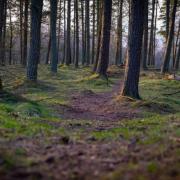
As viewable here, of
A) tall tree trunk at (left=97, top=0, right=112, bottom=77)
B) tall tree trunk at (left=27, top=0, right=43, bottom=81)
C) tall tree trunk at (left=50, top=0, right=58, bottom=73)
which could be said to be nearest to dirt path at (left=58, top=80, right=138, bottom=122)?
tall tree trunk at (left=27, top=0, right=43, bottom=81)

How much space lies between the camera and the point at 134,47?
17953 mm

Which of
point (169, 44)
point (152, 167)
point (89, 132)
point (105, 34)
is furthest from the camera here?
point (169, 44)

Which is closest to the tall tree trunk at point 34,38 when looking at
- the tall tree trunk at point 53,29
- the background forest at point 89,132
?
the background forest at point 89,132

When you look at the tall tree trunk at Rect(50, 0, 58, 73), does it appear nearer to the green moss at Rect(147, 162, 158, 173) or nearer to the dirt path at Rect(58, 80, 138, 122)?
the dirt path at Rect(58, 80, 138, 122)

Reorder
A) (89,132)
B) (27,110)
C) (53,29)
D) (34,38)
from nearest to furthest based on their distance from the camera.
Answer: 1. (89,132)
2. (27,110)
3. (34,38)
4. (53,29)

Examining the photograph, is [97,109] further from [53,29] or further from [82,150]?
[53,29]

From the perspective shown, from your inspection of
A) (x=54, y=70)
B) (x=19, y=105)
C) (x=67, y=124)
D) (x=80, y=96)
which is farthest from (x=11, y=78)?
(x=67, y=124)

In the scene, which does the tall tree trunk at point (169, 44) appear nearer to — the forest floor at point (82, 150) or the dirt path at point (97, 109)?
the dirt path at point (97, 109)

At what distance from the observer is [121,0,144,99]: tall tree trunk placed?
17.7 m

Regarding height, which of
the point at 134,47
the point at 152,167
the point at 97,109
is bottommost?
the point at 97,109

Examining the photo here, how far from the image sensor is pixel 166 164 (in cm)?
562

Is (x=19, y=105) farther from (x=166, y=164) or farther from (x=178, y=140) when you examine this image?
(x=166, y=164)

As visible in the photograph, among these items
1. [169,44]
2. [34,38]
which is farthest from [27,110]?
[169,44]

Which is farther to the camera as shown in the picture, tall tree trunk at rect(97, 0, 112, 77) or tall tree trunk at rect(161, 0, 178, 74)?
tall tree trunk at rect(161, 0, 178, 74)
